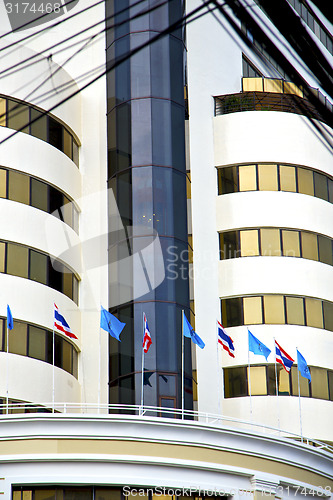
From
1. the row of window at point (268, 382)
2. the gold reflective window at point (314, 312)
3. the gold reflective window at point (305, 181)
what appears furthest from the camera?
the gold reflective window at point (305, 181)

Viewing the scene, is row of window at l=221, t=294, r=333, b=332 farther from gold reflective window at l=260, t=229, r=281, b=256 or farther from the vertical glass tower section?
the vertical glass tower section

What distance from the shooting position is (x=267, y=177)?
123 feet

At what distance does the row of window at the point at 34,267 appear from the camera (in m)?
32.0

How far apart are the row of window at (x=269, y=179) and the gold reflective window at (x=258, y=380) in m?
8.18

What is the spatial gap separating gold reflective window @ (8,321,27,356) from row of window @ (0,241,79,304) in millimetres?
2038

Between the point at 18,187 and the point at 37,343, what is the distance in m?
6.35

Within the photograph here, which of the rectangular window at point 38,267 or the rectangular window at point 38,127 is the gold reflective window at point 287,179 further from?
the rectangular window at point 38,267

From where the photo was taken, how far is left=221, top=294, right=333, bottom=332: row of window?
35969mm

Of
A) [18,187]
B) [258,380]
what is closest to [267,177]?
[258,380]

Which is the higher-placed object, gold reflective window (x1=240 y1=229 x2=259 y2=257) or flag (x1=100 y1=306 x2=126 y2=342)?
gold reflective window (x1=240 y1=229 x2=259 y2=257)

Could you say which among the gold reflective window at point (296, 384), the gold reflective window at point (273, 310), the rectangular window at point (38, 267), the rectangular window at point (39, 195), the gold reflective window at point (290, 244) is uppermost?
the rectangular window at point (39, 195)

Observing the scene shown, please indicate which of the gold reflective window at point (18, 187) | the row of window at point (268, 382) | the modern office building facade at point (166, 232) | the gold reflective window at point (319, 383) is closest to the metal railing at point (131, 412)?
the modern office building facade at point (166, 232)

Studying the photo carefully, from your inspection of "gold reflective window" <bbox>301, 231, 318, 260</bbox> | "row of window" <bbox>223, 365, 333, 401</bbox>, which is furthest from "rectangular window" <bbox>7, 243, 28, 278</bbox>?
"gold reflective window" <bbox>301, 231, 318, 260</bbox>

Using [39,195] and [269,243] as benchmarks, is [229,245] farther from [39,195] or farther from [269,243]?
[39,195]
